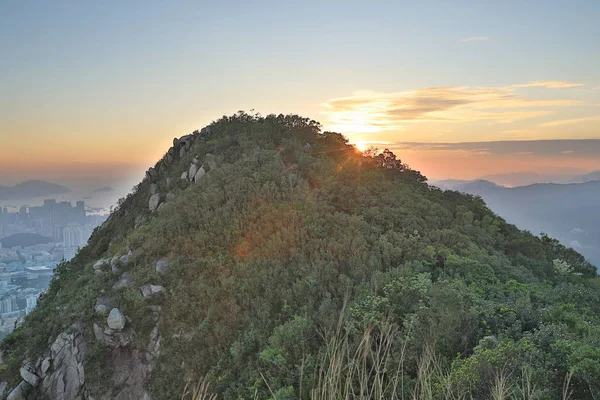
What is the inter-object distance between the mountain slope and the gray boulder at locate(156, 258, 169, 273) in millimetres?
48

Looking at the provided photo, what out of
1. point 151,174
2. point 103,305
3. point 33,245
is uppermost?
point 151,174

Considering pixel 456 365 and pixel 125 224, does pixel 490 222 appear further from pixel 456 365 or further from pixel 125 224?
pixel 125 224

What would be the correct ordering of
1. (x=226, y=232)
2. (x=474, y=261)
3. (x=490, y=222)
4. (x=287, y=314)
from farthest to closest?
Answer: (x=490, y=222), (x=226, y=232), (x=474, y=261), (x=287, y=314)

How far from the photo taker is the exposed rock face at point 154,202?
16.9 m

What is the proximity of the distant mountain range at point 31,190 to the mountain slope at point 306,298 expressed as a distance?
90903mm

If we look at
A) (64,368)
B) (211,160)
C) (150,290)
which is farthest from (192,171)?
(64,368)

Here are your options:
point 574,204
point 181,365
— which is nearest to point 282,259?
point 181,365

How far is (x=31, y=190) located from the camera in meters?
92.2

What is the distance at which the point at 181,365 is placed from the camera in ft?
29.2

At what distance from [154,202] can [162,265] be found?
676 centimetres

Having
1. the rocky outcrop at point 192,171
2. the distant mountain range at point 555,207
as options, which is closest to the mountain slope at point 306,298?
the rocky outcrop at point 192,171

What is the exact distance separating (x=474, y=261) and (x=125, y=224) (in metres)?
15.0

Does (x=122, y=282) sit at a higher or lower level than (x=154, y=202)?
lower

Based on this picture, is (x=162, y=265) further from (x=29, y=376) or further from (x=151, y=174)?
(x=151, y=174)
